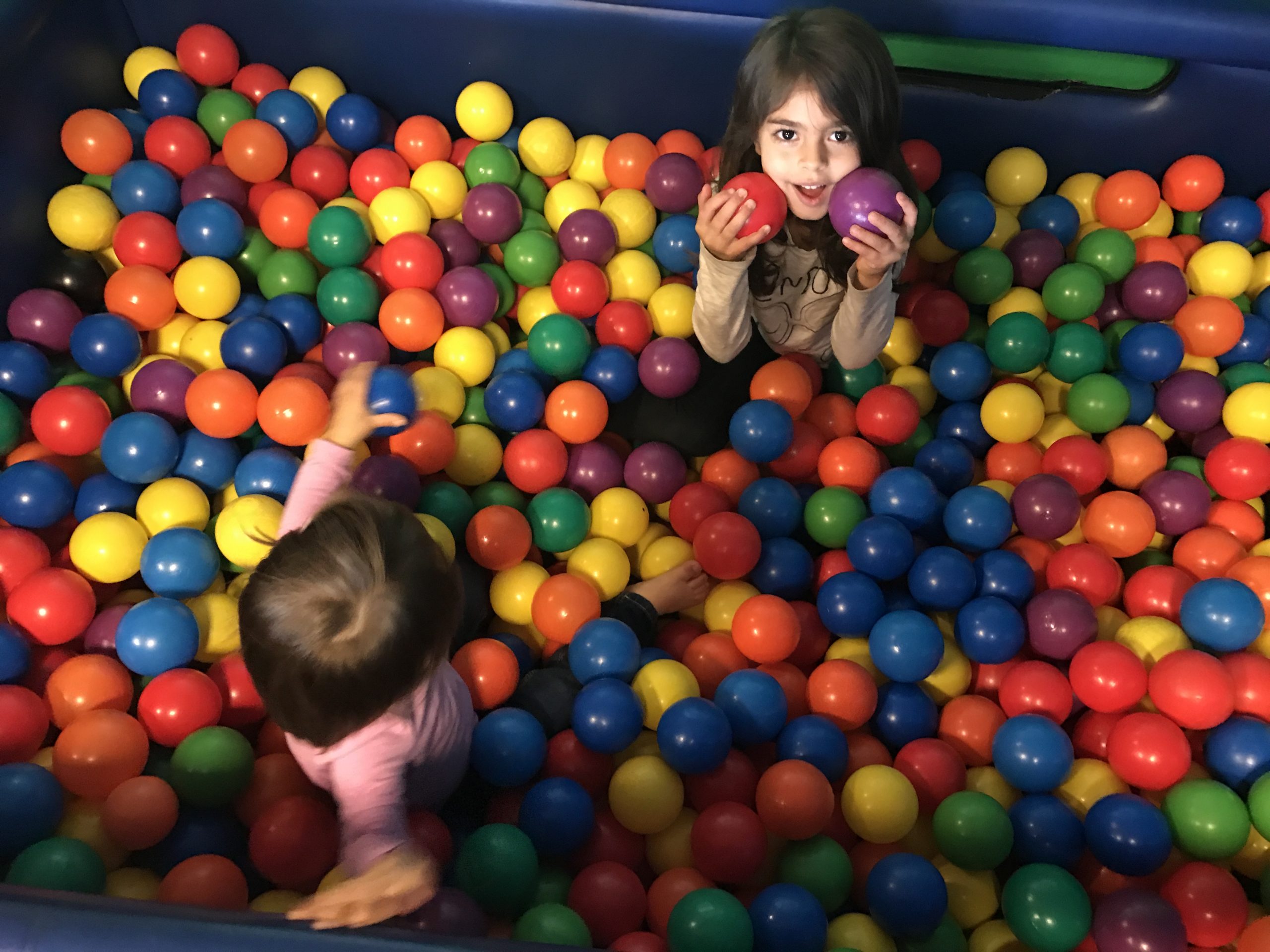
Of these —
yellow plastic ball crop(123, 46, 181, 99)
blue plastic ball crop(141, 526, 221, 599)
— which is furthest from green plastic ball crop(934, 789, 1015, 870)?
yellow plastic ball crop(123, 46, 181, 99)

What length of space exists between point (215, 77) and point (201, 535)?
92 cm

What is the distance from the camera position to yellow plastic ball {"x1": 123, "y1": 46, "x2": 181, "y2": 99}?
5.70 ft

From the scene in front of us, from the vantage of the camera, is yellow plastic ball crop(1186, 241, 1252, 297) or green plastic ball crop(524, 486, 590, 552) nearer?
green plastic ball crop(524, 486, 590, 552)

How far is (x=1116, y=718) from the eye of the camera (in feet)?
4.20

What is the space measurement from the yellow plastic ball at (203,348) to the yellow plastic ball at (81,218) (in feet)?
0.78

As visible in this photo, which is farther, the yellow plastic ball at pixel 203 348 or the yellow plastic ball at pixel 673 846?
the yellow plastic ball at pixel 203 348

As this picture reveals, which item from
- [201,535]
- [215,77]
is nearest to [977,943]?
[201,535]

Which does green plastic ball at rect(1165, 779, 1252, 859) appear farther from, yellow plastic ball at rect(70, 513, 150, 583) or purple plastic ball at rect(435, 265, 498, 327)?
yellow plastic ball at rect(70, 513, 150, 583)

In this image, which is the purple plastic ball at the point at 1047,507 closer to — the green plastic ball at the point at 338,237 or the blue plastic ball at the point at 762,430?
the blue plastic ball at the point at 762,430

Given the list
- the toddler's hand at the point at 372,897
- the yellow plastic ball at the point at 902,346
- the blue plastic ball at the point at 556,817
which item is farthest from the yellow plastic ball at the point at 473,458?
the toddler's hand at the point at 372,897

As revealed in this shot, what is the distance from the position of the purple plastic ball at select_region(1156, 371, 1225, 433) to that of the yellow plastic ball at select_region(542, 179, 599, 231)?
0.99 meters

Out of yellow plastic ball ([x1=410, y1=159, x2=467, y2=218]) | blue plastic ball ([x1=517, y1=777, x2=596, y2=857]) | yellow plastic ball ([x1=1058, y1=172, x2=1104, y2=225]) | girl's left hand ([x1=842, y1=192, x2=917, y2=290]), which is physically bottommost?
blue plastic ball ([x1=517, y1=777, x2=596, y2=857])

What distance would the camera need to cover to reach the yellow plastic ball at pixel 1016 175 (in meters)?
1.69

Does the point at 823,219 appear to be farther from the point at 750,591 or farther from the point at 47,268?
the point at 47,268
